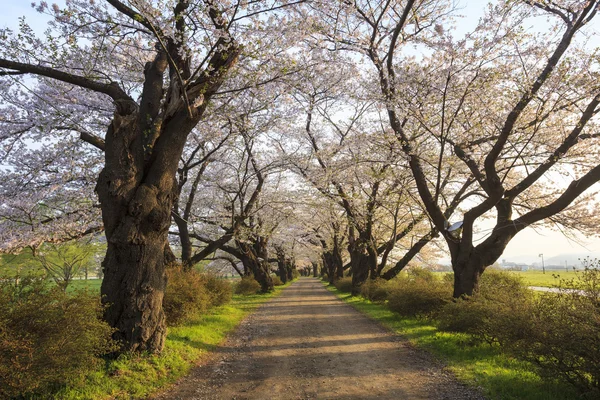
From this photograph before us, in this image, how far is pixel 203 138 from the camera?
1352 centimetres

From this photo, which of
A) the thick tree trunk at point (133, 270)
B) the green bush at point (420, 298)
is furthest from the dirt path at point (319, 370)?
the green bush at point (420, 298)

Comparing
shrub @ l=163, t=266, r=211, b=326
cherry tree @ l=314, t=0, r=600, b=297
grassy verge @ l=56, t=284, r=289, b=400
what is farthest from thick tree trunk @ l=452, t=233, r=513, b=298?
shrub @ l=163, t=266, r=211, b=326

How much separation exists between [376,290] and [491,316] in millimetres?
10632

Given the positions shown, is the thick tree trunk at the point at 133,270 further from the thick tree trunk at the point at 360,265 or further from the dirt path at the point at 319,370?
the thick tree trunk at the point at 360,265

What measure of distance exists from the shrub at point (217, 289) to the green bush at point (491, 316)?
8.88 metres

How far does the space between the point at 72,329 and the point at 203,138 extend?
9.72 meters

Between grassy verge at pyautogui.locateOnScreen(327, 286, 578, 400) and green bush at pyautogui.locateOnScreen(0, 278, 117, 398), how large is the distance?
19.3 ft

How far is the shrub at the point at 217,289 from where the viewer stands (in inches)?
571

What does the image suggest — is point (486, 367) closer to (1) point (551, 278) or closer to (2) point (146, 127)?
(2) point (146, 127)

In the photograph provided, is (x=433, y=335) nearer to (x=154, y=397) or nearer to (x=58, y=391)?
(x=154, y=397)

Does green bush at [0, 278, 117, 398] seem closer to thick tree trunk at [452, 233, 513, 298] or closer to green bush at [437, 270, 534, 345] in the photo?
green bush at [437, 270, 534, 345]

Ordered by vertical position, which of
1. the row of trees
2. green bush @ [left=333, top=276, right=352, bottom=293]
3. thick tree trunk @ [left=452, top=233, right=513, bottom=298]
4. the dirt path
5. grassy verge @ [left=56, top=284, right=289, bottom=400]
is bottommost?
green bush @ [left=333, top=276, right=352, bottom=293]

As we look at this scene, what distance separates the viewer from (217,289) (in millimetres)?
15117

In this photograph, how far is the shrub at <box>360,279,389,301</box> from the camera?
54.8 feet
